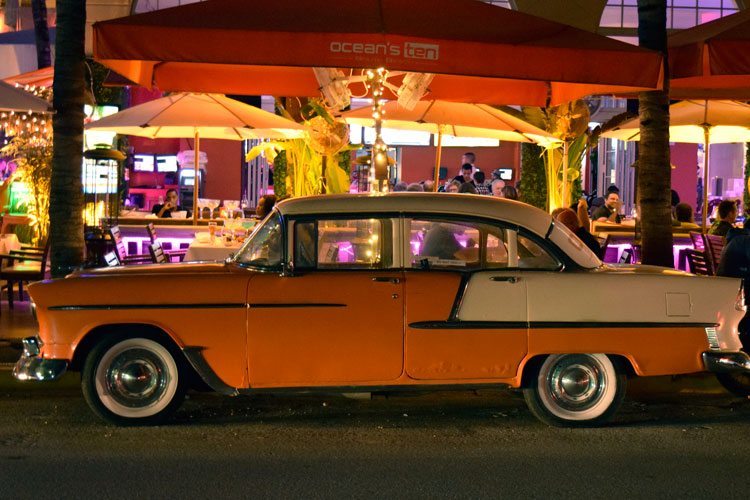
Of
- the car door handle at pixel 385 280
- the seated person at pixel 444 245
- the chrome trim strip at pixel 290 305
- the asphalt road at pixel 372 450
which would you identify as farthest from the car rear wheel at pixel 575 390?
the chrome trim strip at pixel 290 305

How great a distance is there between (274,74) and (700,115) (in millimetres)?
6824

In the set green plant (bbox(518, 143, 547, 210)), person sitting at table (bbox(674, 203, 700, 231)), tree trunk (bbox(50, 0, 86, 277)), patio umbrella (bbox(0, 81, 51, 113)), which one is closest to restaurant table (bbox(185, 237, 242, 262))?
tree trunk (bbox(50, 0, 86, 277))

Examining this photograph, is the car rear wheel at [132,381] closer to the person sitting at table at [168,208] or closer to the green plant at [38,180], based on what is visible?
the green plant at [38,180]

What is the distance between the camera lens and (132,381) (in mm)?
7637

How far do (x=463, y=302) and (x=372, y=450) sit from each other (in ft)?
4.01

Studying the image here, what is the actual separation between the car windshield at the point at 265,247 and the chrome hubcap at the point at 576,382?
6.93 ft

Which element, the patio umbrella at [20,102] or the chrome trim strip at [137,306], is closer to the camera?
the chrome trim strip at [137,306]

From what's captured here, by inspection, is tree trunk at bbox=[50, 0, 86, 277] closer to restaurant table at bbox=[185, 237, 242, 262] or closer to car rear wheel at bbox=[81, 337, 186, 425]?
restaurant table at bbox=[185, 237, 242, 262]

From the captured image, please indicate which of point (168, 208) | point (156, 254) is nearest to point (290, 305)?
point (156, 254)

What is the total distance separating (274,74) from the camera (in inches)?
515

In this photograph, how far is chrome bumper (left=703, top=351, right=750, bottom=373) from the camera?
7656 mm

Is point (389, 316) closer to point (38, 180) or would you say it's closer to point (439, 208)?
point (439, 208)

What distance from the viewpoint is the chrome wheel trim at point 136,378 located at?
761cm

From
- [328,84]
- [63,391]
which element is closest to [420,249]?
[63,391]
